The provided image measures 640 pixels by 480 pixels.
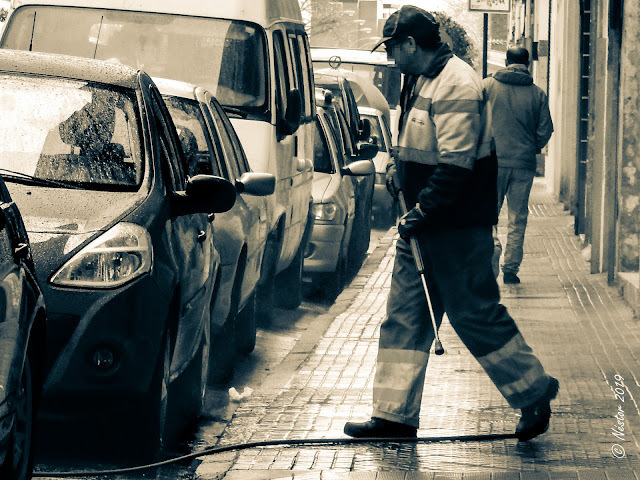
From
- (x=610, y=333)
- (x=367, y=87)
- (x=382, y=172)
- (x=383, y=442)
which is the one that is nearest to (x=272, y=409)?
(x=383, y=442)

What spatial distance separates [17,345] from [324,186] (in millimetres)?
10283

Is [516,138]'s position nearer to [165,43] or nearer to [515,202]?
[515,202]

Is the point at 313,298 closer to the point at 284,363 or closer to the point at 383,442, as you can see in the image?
the point at 284,363

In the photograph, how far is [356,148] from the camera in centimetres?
1836

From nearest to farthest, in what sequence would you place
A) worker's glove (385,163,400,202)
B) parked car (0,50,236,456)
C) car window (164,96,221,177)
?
parked car (0,50,236,456)
worker's glove (385,163,400,202)
car window (164,96,221,177)

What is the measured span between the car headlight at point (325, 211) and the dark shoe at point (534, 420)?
7.39 meters

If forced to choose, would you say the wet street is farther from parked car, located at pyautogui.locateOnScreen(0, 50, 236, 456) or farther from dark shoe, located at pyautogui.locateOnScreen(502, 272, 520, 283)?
dark shoe, located at pyautogui.locateOnScreen(502, 272, 520, 283)

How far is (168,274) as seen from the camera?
19.9ft

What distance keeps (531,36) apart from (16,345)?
31181 mm

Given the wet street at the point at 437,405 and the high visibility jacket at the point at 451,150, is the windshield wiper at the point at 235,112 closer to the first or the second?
the wet street at the point at 437,405

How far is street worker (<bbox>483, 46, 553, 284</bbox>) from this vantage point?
13.2m

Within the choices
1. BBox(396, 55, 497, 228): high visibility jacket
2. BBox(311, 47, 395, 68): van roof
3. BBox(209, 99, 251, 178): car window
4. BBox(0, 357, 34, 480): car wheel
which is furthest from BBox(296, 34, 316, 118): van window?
BBox(311, 47, 395, 68): van roof

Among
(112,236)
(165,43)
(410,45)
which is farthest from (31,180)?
(165,43)

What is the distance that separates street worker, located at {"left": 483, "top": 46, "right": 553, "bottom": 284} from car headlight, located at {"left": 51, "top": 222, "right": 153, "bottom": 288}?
7.50 metres
